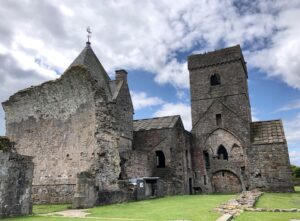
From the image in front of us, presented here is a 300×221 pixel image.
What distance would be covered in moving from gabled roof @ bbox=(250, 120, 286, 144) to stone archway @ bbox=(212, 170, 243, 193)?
3815 millimetres

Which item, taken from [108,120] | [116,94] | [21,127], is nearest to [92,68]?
[116,94]

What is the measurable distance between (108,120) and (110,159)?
1.98m

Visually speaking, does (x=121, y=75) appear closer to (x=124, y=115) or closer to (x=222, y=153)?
(x=124, y=115)

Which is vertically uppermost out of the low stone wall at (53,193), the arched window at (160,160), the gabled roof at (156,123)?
the gabled roof at (156,123)

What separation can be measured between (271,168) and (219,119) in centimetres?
695

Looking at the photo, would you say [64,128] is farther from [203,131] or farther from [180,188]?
[203,131]

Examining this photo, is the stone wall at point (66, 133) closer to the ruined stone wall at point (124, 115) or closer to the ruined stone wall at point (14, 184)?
the ruined stone wall at point (14, 184)

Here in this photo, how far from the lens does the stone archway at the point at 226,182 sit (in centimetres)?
2891

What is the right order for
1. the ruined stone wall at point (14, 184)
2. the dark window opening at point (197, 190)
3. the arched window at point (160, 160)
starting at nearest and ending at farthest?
the ruined stone wall at point (14, 184)
the arched window at point (160, 160)
the dark window opening at point (197, 190)

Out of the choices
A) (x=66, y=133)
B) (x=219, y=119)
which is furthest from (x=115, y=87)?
(x=219, y=119)

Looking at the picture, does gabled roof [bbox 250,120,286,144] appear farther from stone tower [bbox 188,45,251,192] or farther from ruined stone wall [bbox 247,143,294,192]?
stone tower [bbox 188,45,251,192]

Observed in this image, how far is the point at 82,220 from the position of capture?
8.69 meters

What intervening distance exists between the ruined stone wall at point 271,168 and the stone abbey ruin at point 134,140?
0.08 metres

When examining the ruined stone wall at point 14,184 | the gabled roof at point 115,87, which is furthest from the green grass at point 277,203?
the gabled roof at point 115,87
